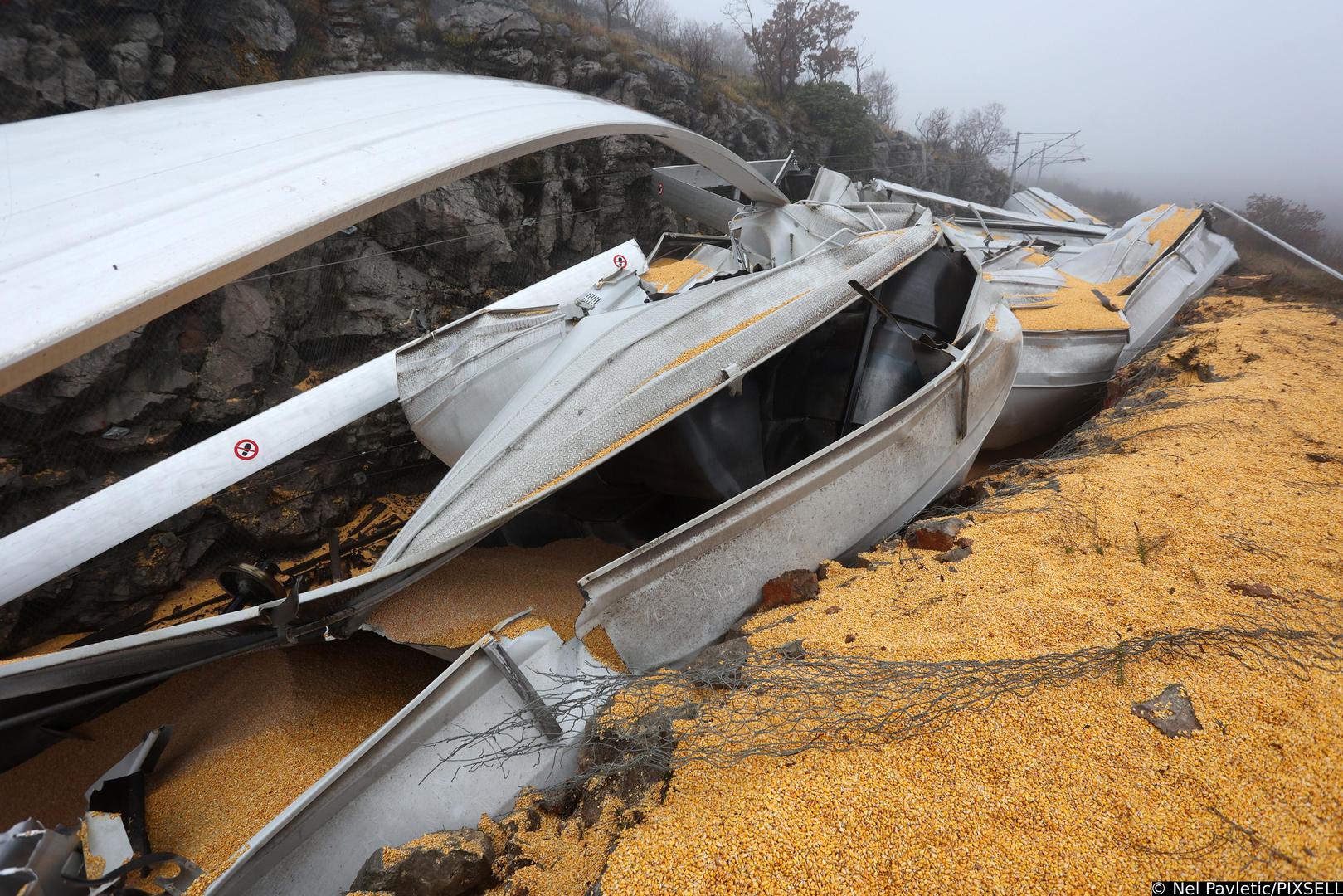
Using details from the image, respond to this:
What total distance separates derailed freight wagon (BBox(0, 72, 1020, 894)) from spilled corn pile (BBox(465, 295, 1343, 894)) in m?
0.42

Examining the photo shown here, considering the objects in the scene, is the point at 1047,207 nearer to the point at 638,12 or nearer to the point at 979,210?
the point at 979,210

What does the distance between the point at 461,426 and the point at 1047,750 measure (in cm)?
324

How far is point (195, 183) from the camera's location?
212 cm

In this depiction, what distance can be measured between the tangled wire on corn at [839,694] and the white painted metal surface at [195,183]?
1.58 meters

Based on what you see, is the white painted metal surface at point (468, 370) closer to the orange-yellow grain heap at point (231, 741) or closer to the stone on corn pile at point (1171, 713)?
the orange-yellow grain heap at point (231, 741)

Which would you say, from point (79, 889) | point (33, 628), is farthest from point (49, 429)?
point (79, 889)

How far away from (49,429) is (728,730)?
6176 mm

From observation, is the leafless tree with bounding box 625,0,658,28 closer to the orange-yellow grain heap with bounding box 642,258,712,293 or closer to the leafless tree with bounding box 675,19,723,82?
the leafless tree with bounding box 675,19,723,82

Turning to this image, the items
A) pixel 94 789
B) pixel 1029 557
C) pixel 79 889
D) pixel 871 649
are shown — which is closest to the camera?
pixel 79 889

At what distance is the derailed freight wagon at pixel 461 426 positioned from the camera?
5.27 feet

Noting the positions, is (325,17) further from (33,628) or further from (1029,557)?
(1029,557)

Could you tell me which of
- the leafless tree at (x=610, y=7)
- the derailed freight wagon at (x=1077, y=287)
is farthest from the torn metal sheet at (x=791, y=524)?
the leafless tree at (x=610, y=7)

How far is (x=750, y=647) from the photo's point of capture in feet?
5.94

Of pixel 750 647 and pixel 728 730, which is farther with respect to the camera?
pixel 750 647
